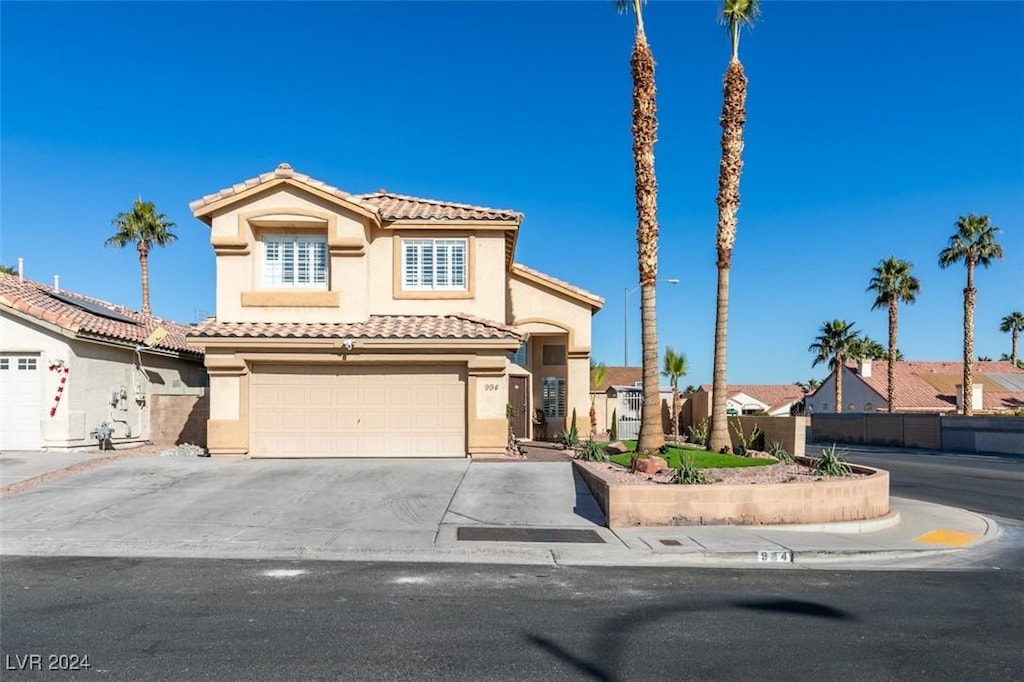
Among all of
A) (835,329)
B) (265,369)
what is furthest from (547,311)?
(835,329)

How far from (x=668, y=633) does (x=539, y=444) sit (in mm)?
16729

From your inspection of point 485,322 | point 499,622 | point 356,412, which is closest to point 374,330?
point 356,412

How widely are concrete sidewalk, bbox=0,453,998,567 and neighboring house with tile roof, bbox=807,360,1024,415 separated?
4549 cm

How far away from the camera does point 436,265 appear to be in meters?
21.0

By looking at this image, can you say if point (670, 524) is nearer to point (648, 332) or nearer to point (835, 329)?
point (648, 332)

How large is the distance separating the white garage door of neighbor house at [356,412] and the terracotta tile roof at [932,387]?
4768cm

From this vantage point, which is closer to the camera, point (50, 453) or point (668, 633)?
point (668, 633)

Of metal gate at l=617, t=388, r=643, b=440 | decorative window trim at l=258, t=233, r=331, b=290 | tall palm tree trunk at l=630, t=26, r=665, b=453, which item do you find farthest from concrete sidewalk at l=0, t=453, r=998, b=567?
metal gate at l=617, t=388, r=643, b=440

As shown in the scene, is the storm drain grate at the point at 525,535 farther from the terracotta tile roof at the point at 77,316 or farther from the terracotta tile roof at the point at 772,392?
the terracotta tile roof at the point at 772,392

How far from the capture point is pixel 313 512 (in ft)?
43.4

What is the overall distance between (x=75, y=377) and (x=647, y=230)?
47.8ft

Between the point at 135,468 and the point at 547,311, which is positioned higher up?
the point at 547,311

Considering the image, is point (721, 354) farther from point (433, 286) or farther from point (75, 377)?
point (75, 377)

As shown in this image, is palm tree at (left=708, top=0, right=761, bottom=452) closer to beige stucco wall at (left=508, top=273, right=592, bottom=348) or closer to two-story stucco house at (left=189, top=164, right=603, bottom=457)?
two-story stucco house at (left=189, top=164, right=603, bottom=457)
